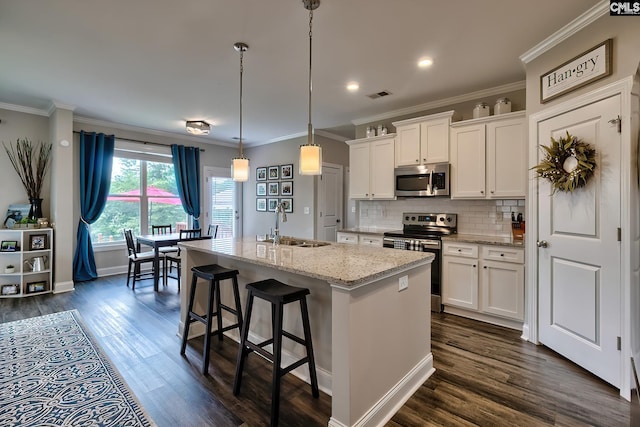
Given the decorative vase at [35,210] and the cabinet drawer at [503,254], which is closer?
the cabinet drawer at [503,254]

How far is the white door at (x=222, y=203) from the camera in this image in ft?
21.6

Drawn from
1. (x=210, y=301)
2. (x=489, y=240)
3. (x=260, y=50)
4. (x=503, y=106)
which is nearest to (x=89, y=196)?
(x=210, y=301)

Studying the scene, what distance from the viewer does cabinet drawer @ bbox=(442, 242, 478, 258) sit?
11.1ft

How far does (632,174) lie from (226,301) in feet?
10.9

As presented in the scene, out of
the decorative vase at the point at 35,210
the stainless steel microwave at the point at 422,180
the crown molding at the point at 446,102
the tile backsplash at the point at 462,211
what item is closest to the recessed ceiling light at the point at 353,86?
the crown molding at the point at 446,102

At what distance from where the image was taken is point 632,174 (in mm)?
1933

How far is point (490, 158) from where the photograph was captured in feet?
11.5

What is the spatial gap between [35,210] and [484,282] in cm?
613

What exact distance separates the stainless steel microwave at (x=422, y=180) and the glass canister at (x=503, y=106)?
0.80 metres

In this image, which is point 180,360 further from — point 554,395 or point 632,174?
point 632,174

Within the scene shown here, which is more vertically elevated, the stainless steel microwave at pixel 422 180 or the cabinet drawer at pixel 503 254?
the stainless steel microwave at pixel 422 180

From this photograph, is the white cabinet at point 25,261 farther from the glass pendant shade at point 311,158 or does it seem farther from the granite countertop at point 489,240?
the granite countertop at point 489,240

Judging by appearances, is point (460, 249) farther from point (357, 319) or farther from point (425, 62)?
point (357, 319)

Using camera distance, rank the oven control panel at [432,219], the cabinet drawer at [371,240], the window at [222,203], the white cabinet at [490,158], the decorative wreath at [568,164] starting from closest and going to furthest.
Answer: the decorative wreath at [568,164] < the white cabinet at [490,158] < the oven control panel at [432,219] < the cabinet drawer at [371,240] < the window at [222,203]
